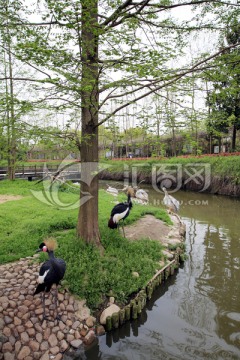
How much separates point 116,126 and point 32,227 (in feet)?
12.5

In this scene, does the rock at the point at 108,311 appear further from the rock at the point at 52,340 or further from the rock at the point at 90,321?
the rock at the point at 52,340

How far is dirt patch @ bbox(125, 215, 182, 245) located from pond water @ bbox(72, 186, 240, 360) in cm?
72

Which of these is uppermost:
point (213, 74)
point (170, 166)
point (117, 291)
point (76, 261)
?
point (213, 74)

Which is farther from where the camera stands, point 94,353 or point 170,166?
point 170,166

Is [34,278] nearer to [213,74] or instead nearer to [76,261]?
[76,261]

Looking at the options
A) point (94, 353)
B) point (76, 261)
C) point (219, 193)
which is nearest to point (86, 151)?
point (76, 261)

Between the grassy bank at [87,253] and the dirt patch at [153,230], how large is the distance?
41cm

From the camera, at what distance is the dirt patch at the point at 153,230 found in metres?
7.71

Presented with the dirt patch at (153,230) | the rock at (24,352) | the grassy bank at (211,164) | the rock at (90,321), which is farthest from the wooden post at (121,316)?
the grassy bank at (211,164)

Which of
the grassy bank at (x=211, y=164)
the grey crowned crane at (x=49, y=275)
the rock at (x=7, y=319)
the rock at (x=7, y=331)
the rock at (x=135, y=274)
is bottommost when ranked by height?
the rock at (x=7, y=331)

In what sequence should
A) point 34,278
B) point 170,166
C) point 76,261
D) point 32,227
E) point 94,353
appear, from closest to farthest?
point 94,353 → point 34,278 → point 76,261 → point 32,227 → point 170,166

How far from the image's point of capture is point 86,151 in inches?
236

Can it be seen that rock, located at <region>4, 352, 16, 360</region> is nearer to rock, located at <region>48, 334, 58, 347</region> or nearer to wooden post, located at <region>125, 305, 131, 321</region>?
rock, located at <region>48, 334, 58, 347</region>

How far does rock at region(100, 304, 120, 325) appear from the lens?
15.2ft
